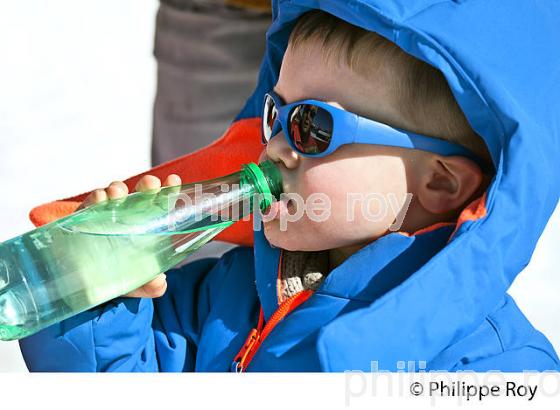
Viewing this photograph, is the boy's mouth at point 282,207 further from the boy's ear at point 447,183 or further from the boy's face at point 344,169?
the boy's ear at point 447,183

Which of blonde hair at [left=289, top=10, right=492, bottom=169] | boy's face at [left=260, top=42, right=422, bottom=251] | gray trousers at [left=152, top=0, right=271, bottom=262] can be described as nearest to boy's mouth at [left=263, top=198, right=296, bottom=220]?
boy's face at [left=260, top=42, right=422, bottom=251]

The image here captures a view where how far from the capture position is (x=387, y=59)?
1432 mm

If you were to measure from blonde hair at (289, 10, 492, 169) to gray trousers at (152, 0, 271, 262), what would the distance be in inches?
43.5

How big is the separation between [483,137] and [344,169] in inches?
9.4

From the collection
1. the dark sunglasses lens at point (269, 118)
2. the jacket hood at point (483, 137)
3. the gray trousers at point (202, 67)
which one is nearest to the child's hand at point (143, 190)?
the dark sunglasses lens at point (269, 118)

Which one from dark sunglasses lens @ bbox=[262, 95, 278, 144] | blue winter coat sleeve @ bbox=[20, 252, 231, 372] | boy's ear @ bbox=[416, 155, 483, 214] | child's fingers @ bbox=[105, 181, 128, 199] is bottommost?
blue winter coat sleeve @ bbox=[20, 252, 231, 372]

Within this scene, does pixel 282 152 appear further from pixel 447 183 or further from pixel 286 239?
pixel 447 183

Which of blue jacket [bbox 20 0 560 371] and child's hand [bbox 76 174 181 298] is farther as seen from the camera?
child's hand [bbox 76 174 181 298]

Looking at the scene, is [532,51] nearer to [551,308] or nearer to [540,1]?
[540,1]

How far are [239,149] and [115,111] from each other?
4.85 feet

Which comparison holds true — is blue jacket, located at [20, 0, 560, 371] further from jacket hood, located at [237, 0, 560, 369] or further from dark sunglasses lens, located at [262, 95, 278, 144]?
dark sunglasses lens, located at [262, 95, 278, 144]

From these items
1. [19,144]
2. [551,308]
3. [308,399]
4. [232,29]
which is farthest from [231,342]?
[19,144]

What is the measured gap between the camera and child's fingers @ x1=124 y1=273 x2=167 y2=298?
59.9 inches

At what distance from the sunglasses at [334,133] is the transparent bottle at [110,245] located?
9cm
